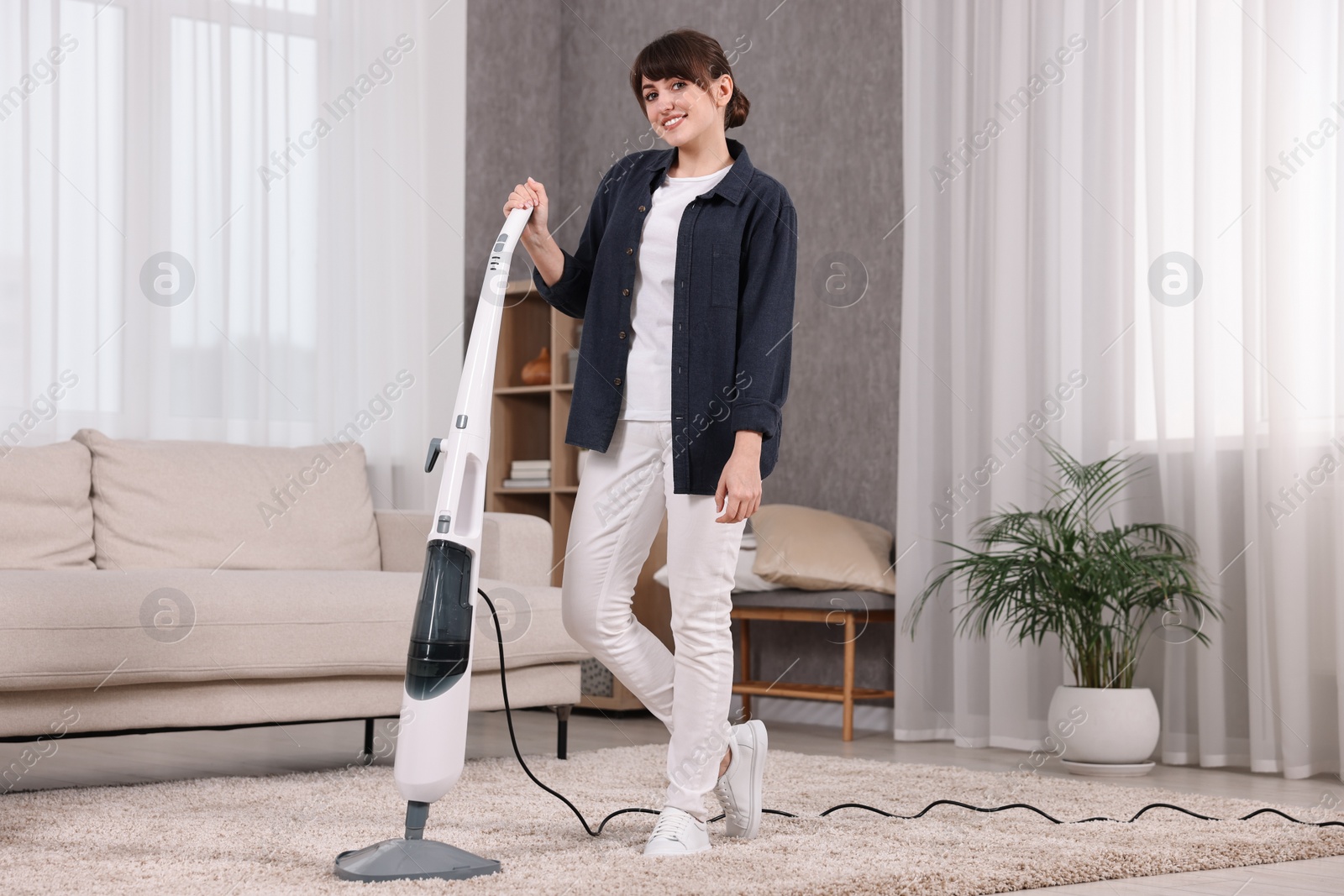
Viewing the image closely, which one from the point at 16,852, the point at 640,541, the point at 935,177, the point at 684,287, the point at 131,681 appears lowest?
the point at 16,852

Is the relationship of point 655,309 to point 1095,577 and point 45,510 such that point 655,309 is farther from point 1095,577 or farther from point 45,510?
point 45,510

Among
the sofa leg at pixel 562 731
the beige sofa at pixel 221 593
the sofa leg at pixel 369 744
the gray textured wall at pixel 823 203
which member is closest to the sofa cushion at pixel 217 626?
the beige sofa at pixel 221 593

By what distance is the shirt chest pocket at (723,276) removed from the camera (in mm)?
1960

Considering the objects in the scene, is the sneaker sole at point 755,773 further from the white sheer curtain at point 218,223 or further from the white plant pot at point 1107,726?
the white sheer curtain at point 218,223

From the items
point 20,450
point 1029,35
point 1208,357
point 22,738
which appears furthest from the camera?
point 1029,35

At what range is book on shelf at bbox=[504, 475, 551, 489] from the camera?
473 centimetres

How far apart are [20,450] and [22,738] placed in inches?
34.8

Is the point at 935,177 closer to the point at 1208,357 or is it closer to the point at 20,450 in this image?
the point at 1208,357

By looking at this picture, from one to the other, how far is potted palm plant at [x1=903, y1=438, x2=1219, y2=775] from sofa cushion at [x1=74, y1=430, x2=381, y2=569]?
1.49m

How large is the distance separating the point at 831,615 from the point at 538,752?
0.99 meters

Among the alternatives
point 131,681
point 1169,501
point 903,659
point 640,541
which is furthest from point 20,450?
point 1169,501

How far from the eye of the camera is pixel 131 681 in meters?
2.57

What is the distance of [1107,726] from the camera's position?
3.17 meters

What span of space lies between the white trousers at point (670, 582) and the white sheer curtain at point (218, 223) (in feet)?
7.72
